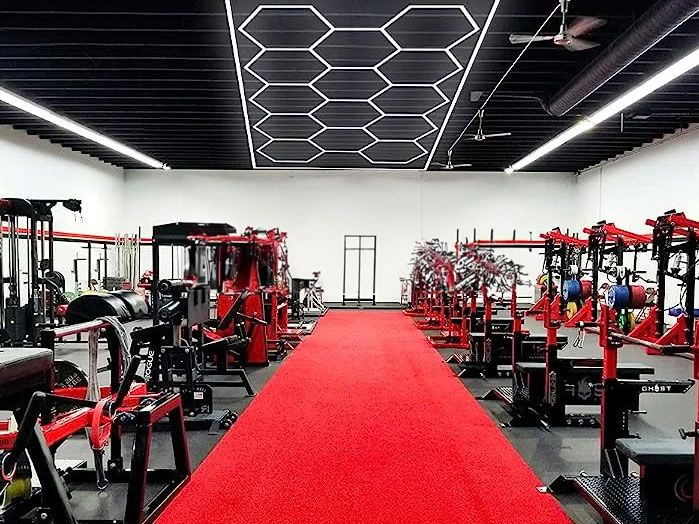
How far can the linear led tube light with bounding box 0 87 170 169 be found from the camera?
364 inches

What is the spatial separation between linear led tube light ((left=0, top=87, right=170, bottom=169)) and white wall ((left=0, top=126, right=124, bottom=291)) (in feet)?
3.31

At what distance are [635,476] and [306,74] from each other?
680 centimetres

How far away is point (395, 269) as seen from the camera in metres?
17.5

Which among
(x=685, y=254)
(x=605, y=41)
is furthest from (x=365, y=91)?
(x=685, y=254)

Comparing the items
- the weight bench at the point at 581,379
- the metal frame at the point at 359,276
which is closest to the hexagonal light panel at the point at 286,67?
the weight bench at the point at 581,379

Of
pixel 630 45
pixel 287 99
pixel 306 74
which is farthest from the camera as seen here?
pixel 287 99

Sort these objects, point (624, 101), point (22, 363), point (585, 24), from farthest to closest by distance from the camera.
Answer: point (624, 101) → point (585, 24) → point (22, 363)

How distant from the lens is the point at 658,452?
3.06 metres

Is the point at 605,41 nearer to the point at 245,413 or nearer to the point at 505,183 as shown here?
the point at 245,413

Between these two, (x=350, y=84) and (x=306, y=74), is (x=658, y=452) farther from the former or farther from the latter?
(x=350, y=84)

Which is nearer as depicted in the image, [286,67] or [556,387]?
[556,387]

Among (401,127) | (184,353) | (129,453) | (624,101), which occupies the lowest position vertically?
(129,453)

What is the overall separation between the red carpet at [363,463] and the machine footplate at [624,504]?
0.21 meters

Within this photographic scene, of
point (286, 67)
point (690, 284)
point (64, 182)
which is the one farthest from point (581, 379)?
point (64, 182)
